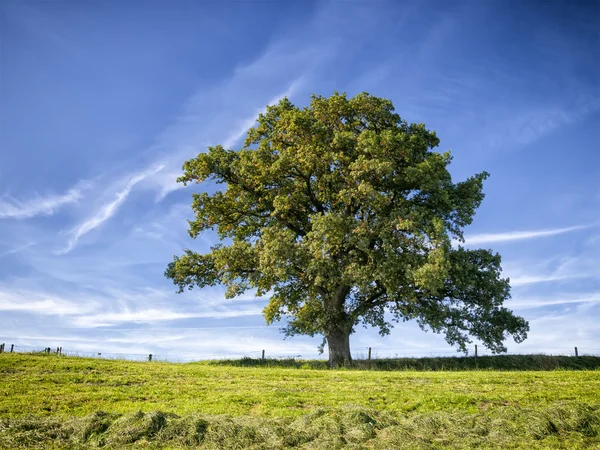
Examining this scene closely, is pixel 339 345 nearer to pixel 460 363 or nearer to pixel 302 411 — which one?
pixel 460 363

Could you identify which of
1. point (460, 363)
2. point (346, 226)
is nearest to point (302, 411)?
point (346, 226)

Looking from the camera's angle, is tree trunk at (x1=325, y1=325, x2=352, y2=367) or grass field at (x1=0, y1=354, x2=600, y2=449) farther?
tree trunk at (x1=325, y1=325, x2=352, y2=367)

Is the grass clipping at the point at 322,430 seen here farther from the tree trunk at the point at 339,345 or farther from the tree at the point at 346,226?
the tree trunk at the point at 339,345

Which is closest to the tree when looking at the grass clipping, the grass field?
the grass field

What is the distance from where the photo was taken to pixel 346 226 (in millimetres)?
27031

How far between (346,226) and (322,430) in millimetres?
16198

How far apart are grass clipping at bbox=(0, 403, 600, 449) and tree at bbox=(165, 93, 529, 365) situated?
39.7ft

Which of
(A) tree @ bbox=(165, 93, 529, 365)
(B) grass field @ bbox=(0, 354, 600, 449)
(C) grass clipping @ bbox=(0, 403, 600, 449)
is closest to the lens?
(C) grass clipping @ bbox=(0, 403, 600, 449)

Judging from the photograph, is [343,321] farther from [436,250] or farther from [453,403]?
[453,403]

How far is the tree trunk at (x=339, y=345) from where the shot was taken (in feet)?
97.2

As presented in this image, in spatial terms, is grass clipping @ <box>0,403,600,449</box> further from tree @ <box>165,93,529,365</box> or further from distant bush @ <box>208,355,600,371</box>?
distant bush @ <box>208,355,600,371</box>

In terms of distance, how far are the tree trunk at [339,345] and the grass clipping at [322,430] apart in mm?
16758

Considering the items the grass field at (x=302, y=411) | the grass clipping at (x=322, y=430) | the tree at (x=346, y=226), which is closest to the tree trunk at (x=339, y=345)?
the tree at (x=346, y=226)

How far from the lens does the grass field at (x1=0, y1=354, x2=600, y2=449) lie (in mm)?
11336
